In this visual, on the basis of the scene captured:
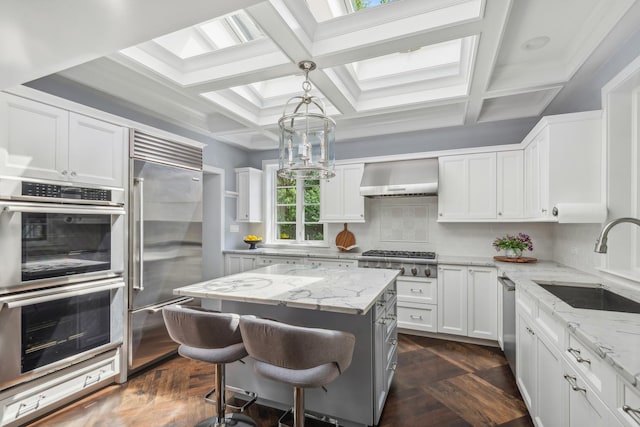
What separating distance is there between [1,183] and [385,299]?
271 cm

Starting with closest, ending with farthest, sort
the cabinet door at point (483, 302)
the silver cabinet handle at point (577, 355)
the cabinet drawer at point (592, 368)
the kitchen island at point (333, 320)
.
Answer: the cabinet drawer at point (592, 368)
the silver cabinet handle at point (577, 355)
the kitchen island at point (333, 320)
the cabinet door at point (483, 302)

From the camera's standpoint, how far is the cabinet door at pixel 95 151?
2.35 m

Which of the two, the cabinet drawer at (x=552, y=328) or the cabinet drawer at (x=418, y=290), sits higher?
the cabinet drawer at (x=552, y=328)

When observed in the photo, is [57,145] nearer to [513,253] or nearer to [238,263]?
[238,263]

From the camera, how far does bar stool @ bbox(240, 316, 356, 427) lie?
1.41 meters

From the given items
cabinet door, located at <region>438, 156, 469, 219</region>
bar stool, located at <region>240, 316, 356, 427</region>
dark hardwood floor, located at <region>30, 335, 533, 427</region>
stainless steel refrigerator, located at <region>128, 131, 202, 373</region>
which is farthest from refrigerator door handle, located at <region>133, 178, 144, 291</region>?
cabinet door, located at <region>438, 156, 469, 219</region>

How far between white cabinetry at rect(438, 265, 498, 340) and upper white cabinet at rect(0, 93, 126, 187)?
3.55 meters

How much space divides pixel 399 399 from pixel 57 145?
3.25 metres

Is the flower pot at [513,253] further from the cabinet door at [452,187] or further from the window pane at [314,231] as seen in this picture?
the window pane at [314,231]

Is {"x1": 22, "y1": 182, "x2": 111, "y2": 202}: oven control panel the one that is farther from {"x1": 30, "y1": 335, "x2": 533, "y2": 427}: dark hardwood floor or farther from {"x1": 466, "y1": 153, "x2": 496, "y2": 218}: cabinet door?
{"x1": 466, "y1": 153, "x2": 496, "y2": 218}: cabinet door

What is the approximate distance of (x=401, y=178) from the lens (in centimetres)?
391

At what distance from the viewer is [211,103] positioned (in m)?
3.18

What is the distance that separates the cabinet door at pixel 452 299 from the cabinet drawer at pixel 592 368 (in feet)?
6.65

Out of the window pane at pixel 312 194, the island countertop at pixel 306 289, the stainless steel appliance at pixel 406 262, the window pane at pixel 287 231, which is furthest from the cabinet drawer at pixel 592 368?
the window pane at pixel 287 231
